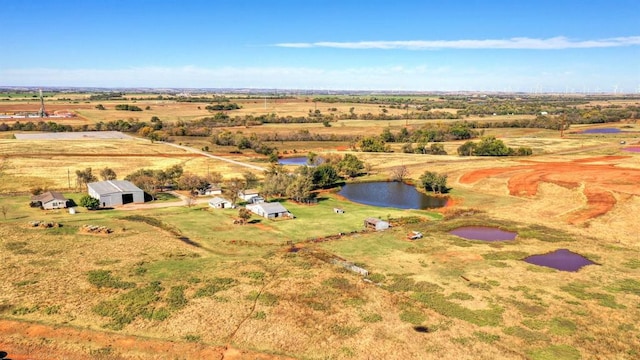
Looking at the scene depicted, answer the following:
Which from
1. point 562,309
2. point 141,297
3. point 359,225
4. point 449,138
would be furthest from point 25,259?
point 449,138

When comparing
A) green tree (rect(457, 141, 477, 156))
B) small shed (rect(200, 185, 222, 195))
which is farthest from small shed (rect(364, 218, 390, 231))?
green tree (rect(457, 141, 477, 156))

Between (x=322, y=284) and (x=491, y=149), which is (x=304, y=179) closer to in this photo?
(x=322, y=284)

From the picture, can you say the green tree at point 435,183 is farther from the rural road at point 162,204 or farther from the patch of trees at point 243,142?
the patch of trees at point 243,142

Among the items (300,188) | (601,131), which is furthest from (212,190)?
(601,131)

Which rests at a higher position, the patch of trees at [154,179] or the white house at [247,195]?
the patch of trees at [154,179]

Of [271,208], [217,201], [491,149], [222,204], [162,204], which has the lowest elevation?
[162,204]

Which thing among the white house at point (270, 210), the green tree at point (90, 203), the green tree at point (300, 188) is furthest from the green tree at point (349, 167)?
the green tree at point (90, 203)

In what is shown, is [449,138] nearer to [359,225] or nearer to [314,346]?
[359,225]
